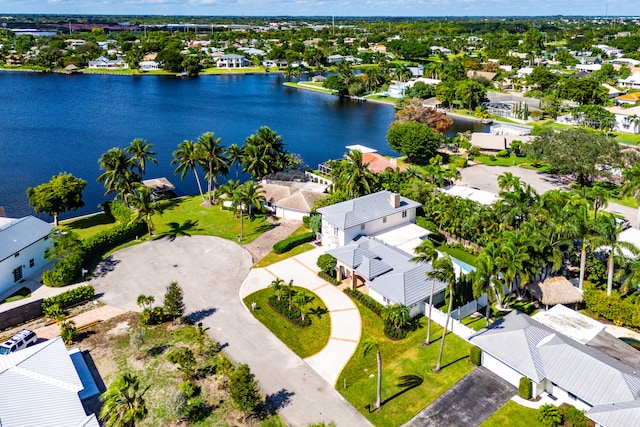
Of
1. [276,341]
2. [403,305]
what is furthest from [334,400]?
[403,305]

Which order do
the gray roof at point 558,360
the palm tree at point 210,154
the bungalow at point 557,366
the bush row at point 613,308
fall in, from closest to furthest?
the bungalow at point 557,366 → the gray roof at point 558,360 → the bush row at point 613,308 → the palm tree at point 210,154

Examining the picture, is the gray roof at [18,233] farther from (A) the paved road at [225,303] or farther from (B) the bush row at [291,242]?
(B) the bush row at [291,242]

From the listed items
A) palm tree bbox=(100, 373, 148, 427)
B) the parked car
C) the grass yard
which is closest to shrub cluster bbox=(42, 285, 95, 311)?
the parked car

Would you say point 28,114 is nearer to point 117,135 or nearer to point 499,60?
point 117,135

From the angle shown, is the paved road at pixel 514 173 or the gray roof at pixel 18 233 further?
the paved road at pixel 514 173

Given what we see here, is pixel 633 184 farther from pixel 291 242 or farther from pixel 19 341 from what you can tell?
pixel 19 341

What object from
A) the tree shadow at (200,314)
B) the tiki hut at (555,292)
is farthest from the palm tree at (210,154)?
the tiki hut at (555,292)

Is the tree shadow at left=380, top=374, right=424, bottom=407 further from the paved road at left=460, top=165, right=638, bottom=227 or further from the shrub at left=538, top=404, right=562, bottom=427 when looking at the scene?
the paved road at left=460, top=165, right=638, bottom=227
